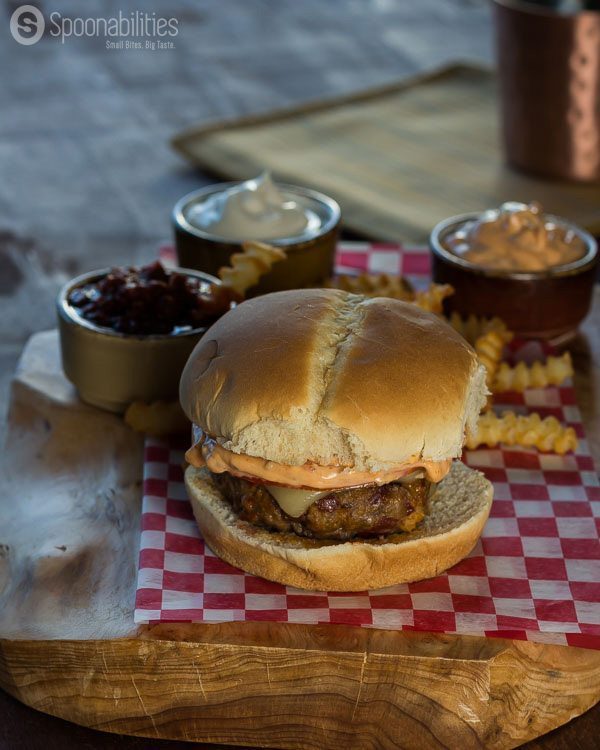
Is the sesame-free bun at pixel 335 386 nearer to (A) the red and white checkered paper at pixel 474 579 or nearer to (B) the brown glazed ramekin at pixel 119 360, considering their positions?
(A) the red and white checkered paper at pixel 474 579

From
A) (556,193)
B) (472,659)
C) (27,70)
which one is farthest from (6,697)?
(27,70)

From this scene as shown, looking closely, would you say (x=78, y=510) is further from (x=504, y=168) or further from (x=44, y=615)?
(x=504, y=168)

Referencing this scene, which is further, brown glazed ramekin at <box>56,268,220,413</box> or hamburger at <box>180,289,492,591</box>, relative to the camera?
brown glazed ramekin at <box>56,268,220,413</box>

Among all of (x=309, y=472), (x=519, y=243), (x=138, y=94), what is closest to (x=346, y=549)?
(x=309, y=472)

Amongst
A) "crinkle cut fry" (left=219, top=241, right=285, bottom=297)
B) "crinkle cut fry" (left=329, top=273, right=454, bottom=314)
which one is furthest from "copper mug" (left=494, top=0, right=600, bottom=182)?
"crinkle cut fry" (left=219, top=241, right=285, bottom=297)

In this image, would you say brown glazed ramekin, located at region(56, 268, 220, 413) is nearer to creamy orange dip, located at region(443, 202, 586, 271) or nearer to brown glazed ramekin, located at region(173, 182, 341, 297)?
brown glazed ramekin, located at region(173, 182, 341, 297)

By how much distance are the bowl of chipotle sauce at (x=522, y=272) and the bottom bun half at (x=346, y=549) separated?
3.16 feet

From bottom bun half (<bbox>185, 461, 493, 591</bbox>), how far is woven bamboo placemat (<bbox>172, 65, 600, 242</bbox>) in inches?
80.2

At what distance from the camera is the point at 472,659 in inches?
83.9

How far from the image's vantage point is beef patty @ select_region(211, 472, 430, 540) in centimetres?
230

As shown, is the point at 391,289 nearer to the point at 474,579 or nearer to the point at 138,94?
the point at 474,579

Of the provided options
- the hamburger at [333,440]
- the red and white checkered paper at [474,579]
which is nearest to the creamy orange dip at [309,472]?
the hamburger at [333,440]

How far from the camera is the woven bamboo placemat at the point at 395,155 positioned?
14.8 feet

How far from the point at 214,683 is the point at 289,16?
19.4 feet
